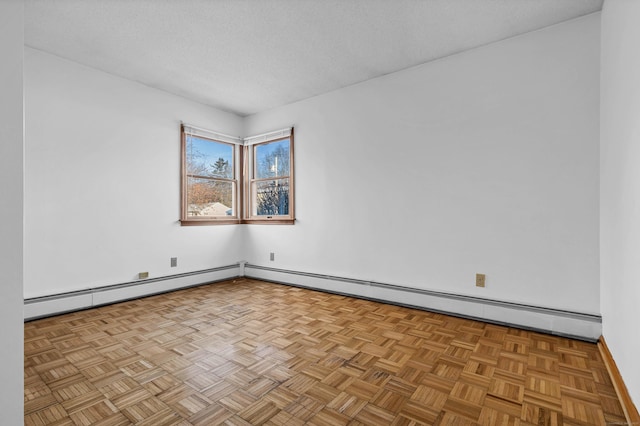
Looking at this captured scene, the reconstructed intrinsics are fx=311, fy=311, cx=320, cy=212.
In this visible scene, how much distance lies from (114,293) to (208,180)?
6.09 ft

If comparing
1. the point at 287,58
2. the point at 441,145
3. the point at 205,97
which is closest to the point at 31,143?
the point at 205,97

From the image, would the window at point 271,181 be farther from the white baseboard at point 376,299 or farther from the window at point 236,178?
the white baseboard at point 376,299

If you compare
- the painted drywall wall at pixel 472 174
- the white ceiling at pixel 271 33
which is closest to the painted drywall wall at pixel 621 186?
the painted drywall wall at pixel 472 174

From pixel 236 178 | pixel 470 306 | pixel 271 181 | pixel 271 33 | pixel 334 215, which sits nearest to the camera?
pixel 271 33

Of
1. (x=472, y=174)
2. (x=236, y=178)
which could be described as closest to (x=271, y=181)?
(x=236, y=178)

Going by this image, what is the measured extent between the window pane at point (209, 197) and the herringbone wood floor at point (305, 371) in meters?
1.69

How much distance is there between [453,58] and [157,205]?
3.73 metres

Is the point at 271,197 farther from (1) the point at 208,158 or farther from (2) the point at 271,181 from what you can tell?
(1) the point at 208,158

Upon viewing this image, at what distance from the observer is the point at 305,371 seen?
1935 mm

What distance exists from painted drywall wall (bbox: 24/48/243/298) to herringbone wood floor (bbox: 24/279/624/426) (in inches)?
24.7

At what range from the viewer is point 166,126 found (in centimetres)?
399

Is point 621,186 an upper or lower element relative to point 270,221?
upper

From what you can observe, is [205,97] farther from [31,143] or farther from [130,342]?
[130,342]

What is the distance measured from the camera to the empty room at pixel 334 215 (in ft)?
5.28
